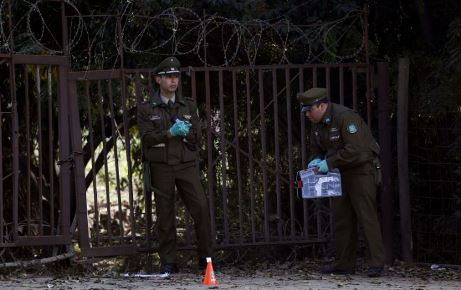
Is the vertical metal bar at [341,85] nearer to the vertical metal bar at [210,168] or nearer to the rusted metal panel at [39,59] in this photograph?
the vertical metal bar at [210,168]

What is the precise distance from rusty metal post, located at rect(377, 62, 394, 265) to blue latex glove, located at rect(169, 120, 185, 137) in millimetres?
2139

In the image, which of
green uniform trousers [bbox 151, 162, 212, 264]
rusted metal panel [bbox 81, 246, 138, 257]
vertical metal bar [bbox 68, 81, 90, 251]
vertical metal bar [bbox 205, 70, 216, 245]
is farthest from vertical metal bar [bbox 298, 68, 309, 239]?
vertical metal bar [bbox 68, 81, 90, 251]

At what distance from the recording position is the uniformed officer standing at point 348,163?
337 inches

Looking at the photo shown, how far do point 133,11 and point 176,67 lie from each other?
5.39ft

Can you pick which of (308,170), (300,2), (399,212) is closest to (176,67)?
(308,170)

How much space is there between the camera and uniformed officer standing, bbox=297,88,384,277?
8.57 m

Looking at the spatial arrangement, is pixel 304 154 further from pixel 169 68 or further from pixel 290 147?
pixel 169 68

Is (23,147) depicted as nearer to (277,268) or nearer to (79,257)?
(79,257)

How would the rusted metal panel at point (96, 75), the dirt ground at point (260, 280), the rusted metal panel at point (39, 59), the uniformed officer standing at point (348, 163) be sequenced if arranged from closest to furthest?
the dirt ground at point (260, 280), the uniformed officer standing at point (348, 163), the rusted metal panel at point (39, 59), the rusted metal panel at point (96, 75)

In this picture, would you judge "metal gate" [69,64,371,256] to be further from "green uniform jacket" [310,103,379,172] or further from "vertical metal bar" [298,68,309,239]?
"green uniform jacket" [310,103,379,172]

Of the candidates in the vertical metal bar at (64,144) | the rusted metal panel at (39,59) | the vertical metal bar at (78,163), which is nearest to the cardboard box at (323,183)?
the vertical metal bar at (78,163)

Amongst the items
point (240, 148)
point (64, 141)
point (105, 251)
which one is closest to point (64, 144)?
point (64, 141)

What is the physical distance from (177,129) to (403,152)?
2.35 metres

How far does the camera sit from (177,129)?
339 inches
